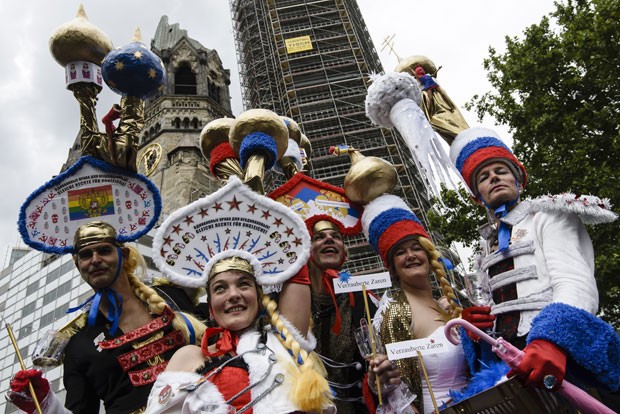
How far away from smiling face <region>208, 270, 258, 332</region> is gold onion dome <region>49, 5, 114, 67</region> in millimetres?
2132

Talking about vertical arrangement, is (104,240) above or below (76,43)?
below

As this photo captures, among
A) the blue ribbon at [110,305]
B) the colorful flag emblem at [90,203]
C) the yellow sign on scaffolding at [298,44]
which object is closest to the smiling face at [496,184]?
the blue ribbon at [110,305]

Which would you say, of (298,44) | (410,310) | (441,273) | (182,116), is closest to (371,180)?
(441,273)

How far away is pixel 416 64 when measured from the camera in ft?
13.5

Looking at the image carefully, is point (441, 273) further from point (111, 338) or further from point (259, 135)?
point (111, 338)

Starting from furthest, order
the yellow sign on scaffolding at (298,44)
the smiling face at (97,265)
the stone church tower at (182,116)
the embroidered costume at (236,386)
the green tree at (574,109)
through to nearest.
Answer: the stone church tower at (182,116), the yellow sign on scaffolding at (298,44), the green tree at (574,109), the smiling face at (97,265), the embroidered costume at (236,386)

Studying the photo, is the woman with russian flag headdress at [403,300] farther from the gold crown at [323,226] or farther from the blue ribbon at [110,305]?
the blue ribbon at [110,305]

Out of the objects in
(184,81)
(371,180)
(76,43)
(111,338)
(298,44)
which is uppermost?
(184,81)

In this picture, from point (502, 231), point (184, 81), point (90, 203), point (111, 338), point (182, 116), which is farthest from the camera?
point (184, 81)

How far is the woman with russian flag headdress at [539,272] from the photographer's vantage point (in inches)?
79.3

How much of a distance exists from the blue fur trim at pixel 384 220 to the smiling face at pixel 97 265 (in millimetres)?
1666

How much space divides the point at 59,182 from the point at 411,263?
8.17ft

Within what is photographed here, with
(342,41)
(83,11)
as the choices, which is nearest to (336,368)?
(83,11)

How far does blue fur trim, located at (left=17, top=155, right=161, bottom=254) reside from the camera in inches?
133
